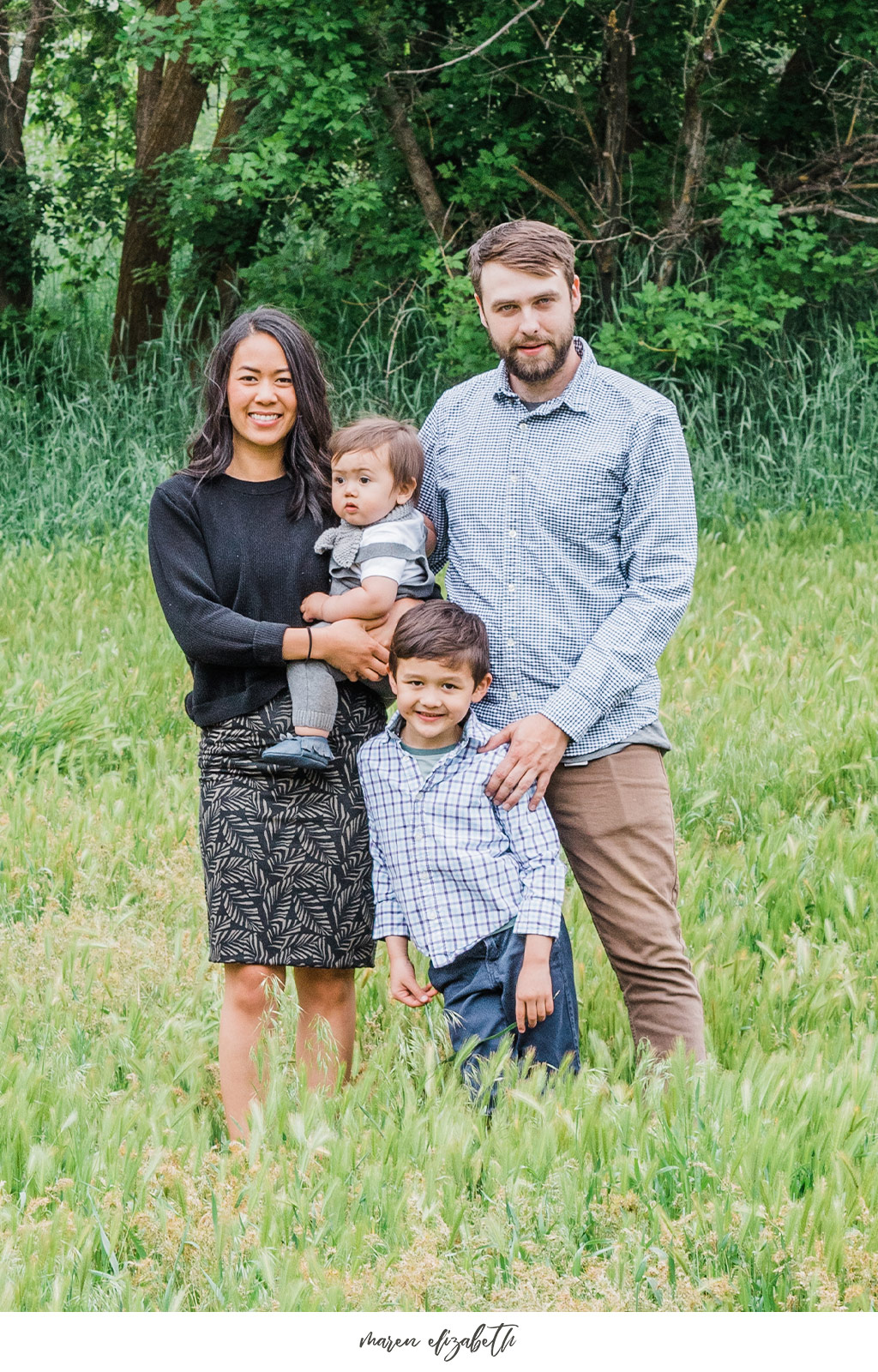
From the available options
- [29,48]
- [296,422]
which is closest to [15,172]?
[29,48]

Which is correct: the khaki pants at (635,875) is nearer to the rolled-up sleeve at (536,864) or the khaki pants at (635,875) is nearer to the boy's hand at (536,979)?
the rolled-up sleeve at (536,864)

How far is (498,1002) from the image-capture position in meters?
3.22

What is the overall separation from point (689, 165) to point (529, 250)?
7945 mm

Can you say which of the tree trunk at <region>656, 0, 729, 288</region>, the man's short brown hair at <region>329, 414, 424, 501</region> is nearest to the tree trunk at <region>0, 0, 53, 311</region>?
the tree trunk at <region>656, 0, 729, 288</region>

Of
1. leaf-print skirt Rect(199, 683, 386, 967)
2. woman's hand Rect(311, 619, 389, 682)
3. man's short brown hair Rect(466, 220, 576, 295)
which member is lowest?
leaf-print skirt Rect(199, 683, 386, 967)

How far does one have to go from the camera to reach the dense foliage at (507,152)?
962cm

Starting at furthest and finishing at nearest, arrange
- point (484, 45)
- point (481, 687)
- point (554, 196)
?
point (554, 196), point (484, 45), point (481, 687)

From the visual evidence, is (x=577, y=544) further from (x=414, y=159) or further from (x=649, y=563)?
(x=414, y=159)

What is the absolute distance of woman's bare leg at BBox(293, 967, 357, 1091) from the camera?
11.3 ft

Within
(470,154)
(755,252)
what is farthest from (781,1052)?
(470,154)

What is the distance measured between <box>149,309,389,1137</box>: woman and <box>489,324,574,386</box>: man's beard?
49 cm

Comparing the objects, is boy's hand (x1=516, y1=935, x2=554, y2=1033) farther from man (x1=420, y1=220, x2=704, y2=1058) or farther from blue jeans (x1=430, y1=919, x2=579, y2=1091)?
man (x1=420, y1=220, x2=704, y2=1058)

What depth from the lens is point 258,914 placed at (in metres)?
3.30

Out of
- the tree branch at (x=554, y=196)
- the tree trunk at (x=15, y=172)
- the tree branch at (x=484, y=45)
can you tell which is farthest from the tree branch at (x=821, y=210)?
the tree trunk at (x=15, y=172)
